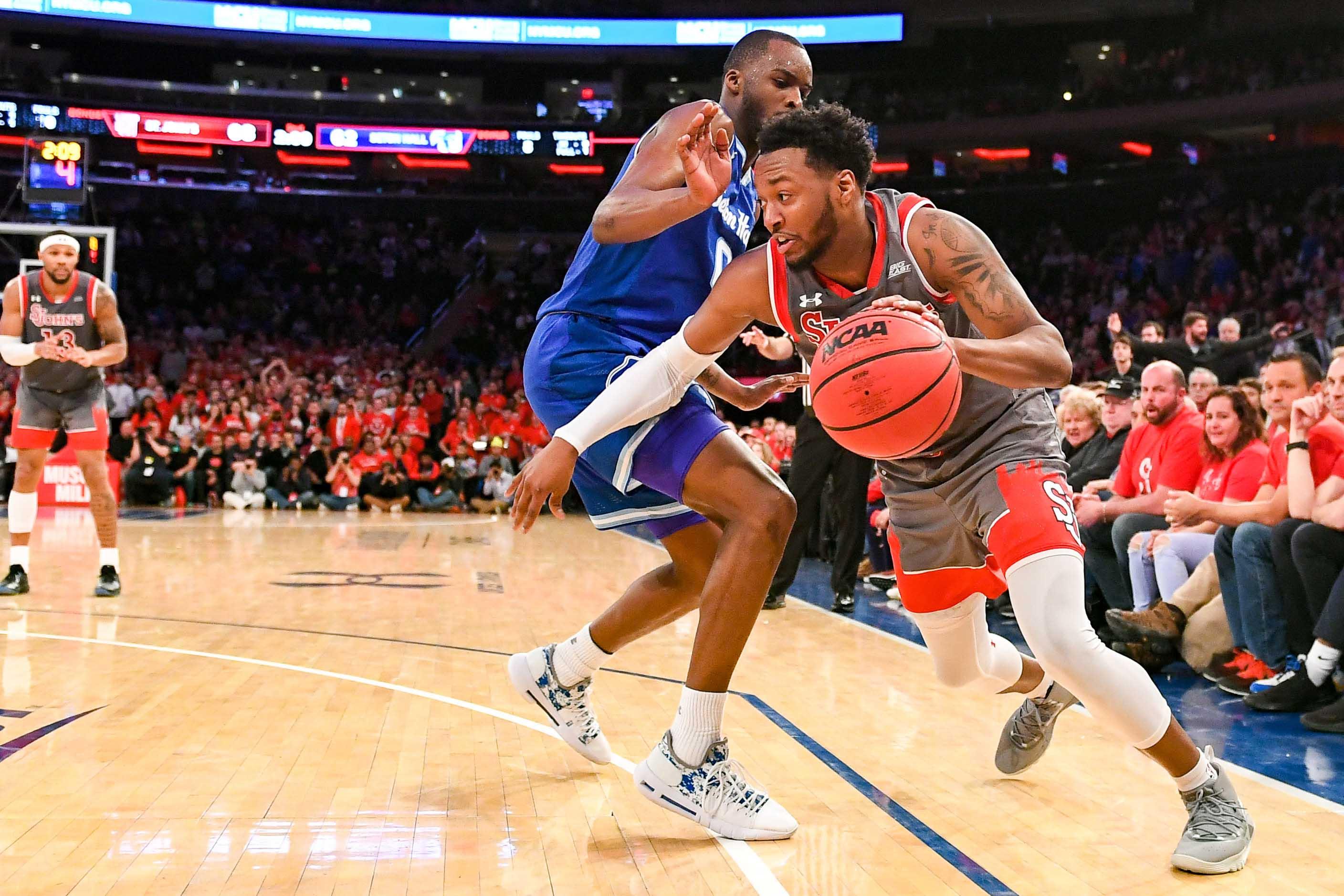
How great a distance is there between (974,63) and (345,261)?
15.1 meters

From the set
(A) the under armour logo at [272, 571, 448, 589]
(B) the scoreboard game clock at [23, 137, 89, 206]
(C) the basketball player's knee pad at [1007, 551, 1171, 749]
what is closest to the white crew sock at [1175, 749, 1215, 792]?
(C) the basketball player's knee pad at [1007, 551, 1171, 749]

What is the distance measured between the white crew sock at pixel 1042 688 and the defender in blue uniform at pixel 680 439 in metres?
0.96

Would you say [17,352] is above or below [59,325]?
below

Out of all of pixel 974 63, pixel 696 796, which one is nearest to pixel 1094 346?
pixel 974 63

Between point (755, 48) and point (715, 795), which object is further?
point (755, 48)

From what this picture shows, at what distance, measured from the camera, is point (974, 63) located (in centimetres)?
2617

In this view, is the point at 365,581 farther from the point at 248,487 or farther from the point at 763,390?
the point at 248,487

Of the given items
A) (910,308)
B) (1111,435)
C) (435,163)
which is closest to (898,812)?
(910,308)

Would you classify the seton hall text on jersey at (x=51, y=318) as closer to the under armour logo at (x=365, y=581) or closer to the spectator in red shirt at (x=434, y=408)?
the under armour logo at (x=365, y=581)

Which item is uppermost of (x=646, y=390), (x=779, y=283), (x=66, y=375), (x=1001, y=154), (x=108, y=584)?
(x=1001, y=154)

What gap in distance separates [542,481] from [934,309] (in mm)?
1062

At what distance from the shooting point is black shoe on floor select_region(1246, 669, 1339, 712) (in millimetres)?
4527

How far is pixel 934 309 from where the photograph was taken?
9.54ft

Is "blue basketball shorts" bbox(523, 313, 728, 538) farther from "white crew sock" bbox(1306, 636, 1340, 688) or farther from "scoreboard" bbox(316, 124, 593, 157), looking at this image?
"scoreboard" bbox(316, 124, 593, 157)
